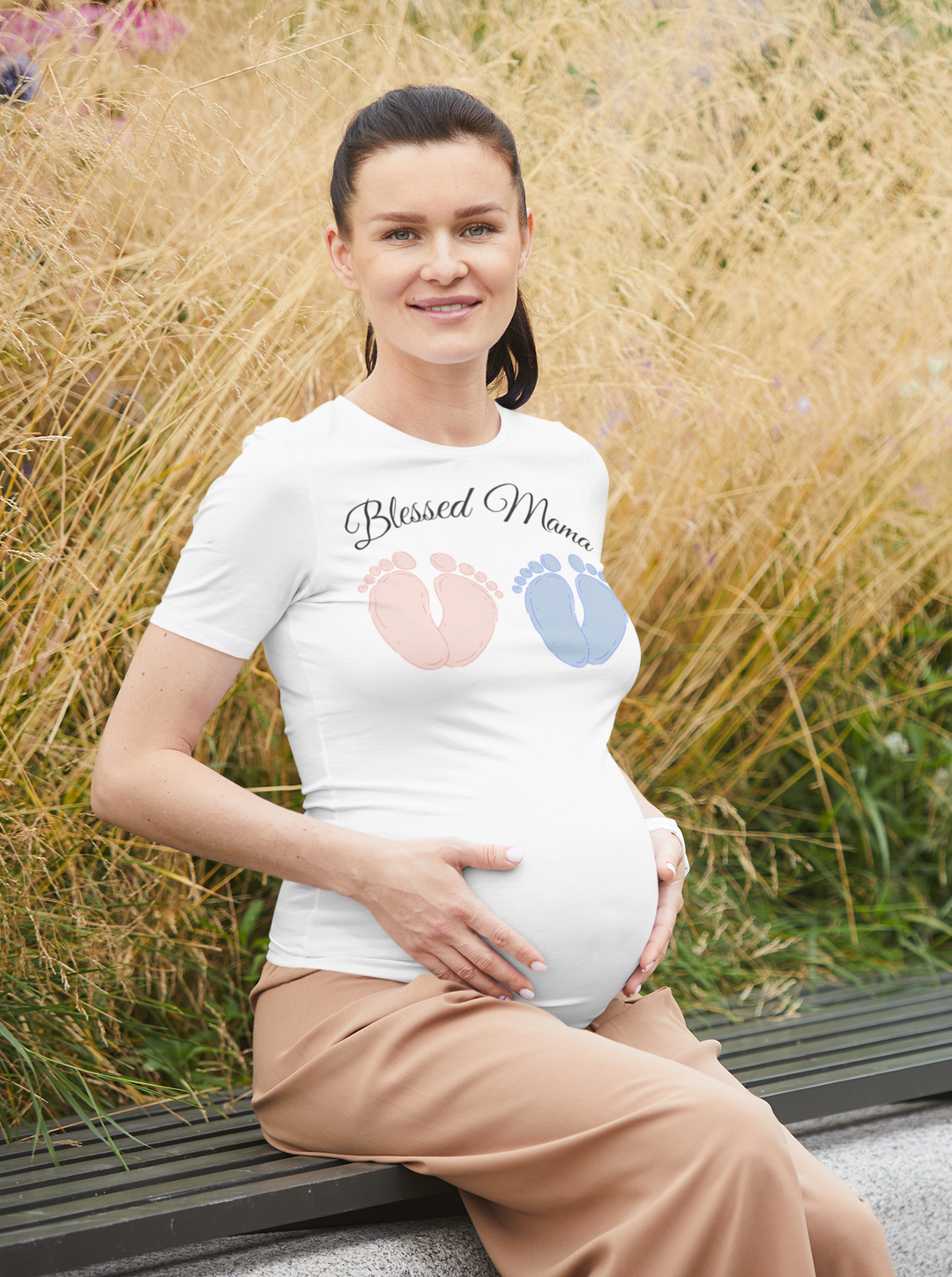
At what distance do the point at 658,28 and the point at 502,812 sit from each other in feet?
9.33

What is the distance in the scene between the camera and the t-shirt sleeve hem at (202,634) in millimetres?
1453

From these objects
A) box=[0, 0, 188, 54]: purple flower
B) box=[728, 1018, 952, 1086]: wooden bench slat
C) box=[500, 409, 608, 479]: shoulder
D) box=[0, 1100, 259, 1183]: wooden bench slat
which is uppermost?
box=[0, 0, 188, 54]: purple flower

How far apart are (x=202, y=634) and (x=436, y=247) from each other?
1.89 ft

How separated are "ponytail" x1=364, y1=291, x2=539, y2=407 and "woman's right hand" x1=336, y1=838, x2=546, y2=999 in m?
0.80

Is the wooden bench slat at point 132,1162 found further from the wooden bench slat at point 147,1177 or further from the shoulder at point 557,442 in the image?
the shoulder at point 557,442

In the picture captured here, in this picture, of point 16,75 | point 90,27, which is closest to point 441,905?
point 16,75

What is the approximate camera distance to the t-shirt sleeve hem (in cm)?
145

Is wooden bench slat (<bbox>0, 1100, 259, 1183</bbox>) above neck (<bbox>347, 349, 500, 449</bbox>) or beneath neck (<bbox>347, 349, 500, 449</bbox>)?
beneath

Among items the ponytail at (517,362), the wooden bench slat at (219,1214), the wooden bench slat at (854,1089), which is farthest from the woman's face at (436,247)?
the wooden bench slat at (854,1089)

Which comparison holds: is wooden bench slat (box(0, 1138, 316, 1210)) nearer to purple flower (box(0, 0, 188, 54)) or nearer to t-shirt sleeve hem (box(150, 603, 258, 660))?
t-shirt sleeve hem (box(150, 603, 258, 660))

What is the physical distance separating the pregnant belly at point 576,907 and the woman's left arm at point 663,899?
22mm

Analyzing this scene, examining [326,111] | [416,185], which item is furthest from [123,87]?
[416,185]

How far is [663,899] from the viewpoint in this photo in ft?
5.43

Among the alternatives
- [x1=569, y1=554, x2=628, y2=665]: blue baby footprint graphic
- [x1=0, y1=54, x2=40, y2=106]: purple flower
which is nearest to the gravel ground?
[x1=569, y1=554, x2=628, y2=665]: blue baby footprint graphic
